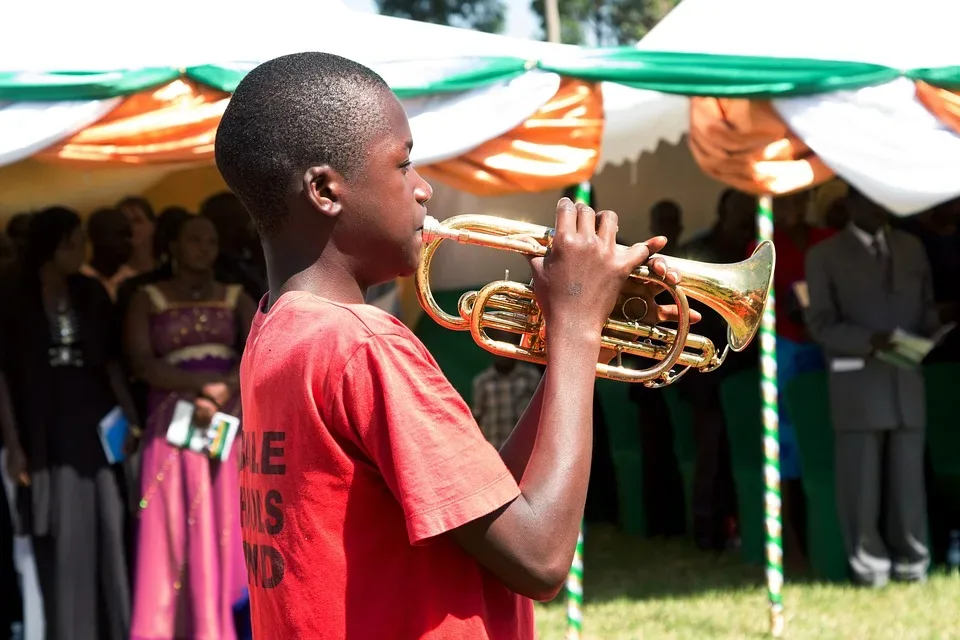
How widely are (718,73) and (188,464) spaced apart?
2.79 m

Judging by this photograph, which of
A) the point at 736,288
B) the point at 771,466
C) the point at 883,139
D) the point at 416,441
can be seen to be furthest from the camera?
the point at 771,466

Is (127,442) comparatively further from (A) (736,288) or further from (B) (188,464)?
(A) (736,288)

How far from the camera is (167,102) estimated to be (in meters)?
4.65

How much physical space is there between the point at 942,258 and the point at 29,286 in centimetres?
477

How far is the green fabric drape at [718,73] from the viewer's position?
16.1 feet

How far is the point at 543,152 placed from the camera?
4.98 metres

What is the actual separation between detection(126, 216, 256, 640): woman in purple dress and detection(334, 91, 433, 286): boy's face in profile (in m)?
3.61

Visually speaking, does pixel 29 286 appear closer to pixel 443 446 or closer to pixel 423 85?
pixel 423 85

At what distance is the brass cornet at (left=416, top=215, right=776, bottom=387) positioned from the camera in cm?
192

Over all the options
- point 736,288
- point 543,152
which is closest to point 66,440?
point 543,152

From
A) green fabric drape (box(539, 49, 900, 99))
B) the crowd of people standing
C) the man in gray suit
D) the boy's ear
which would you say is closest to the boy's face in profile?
the boy's ear

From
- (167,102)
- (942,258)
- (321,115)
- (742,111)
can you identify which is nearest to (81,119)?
(167,102)

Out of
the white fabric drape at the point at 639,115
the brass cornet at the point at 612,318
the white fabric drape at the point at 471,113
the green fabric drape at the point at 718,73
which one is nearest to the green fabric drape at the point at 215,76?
the white fabric drape at the point at 471,113

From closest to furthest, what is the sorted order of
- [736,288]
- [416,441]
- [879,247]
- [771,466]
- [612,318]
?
[416,441] < [612,318] < [736,288] < [771,466] < [879,247]
